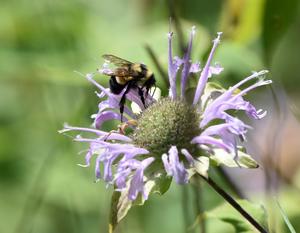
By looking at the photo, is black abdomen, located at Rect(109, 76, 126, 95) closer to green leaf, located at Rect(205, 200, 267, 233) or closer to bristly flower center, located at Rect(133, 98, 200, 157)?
bristly flower center, located at Rect(133, 98, 200, 157)

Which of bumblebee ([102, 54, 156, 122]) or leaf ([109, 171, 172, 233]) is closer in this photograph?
leaf ([109, 171, 172, 233])

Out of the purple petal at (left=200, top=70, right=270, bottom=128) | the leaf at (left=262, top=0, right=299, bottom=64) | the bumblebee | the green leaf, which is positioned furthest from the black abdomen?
the leaf at (left=262, top=0, right=299, bottom=64)

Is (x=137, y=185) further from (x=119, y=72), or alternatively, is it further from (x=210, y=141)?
(x=119, y=72)

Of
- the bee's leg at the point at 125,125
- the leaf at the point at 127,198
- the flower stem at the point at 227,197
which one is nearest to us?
the flower stem at the point at 227,197

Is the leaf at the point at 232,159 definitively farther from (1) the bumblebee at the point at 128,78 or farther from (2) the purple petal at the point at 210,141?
(1) the bumblebee at the point at 128,78

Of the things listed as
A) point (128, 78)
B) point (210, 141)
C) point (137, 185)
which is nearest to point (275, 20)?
point (128, 78)

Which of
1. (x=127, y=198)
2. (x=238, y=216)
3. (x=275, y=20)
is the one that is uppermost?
(x=275, y=20)

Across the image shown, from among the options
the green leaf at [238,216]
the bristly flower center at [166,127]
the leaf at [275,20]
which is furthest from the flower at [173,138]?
the leaf at [275,20]
